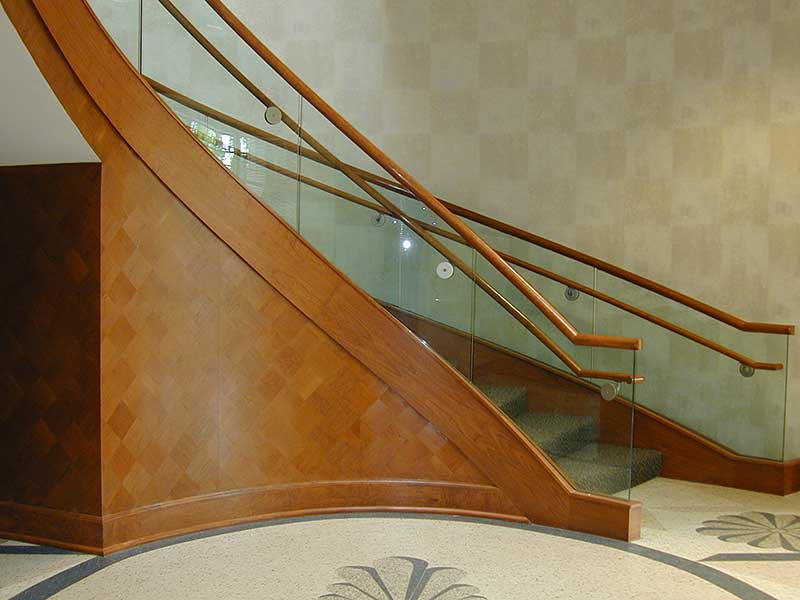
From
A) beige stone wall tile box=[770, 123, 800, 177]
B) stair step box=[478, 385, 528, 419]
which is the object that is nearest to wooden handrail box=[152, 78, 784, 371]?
stair step box=[478, 385, 528, 419]

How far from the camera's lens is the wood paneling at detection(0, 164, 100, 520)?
4137mm

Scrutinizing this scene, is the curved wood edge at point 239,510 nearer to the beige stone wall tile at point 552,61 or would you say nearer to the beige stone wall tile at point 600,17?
the beige stone wall tile at point 552,61

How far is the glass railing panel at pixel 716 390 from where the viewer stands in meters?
5.76

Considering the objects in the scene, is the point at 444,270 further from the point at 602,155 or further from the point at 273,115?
the point at 602,155

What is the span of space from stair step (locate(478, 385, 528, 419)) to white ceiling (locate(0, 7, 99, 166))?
2283mm

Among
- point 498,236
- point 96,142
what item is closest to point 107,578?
point 96,142

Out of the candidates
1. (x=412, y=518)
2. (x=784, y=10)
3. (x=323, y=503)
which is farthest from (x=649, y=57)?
(x=323, y=503)

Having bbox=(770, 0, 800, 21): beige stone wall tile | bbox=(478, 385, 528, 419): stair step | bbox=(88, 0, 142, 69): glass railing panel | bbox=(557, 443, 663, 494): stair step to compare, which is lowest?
bbox=(557, 443, 663, 494): stair step

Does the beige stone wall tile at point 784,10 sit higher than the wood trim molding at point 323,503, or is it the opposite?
the beige stone wall tile at point 784,10

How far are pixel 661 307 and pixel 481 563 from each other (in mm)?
2590

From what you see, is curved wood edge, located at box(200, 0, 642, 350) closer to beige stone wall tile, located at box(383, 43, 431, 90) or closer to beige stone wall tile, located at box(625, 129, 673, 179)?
beige stone wall tile, located at box(625, 129, 673, 179)

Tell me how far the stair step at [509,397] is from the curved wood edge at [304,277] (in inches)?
1.7

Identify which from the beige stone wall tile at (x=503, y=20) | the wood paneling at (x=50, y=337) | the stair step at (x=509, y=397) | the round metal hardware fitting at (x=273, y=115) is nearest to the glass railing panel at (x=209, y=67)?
the round metal hardware fitting at (x=273, y=115)

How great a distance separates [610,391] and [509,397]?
1.77ft
